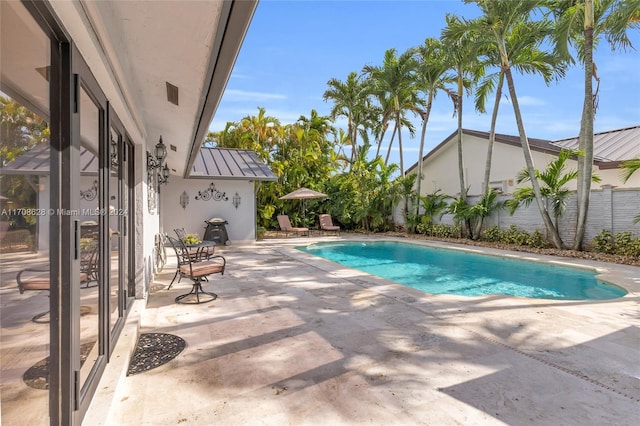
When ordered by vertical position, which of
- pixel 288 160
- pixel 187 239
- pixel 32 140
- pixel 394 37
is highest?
pixel 394 37

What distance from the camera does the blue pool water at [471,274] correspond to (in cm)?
773

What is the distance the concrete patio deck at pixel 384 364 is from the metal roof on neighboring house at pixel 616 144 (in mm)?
10908

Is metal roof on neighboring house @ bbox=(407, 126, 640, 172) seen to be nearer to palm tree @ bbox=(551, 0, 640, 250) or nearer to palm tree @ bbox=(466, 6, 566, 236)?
palm tree @ bbox=(551, 0, 640, 250)

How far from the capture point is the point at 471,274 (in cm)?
973

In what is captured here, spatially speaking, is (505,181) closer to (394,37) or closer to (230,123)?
(394,37)

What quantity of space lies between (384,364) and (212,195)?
12.2 meters

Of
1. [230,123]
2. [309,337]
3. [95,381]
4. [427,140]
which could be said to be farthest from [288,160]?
[95,381]

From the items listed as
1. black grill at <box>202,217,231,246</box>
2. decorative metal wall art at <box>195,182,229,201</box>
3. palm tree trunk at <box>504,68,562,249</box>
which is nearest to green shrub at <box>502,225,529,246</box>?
palm tree trunk at <box>504,68,562,249</box>

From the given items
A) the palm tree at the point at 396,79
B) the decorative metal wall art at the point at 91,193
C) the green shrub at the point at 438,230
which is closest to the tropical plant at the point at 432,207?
the green shrub at the point at 438,230

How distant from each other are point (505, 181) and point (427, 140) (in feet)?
13.6

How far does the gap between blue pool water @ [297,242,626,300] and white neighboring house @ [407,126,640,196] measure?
4630mm

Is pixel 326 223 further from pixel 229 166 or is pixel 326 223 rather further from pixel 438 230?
pixel 229 166

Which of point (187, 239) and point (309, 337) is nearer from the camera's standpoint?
point (309, 337)

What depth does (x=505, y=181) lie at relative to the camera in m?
16.8
